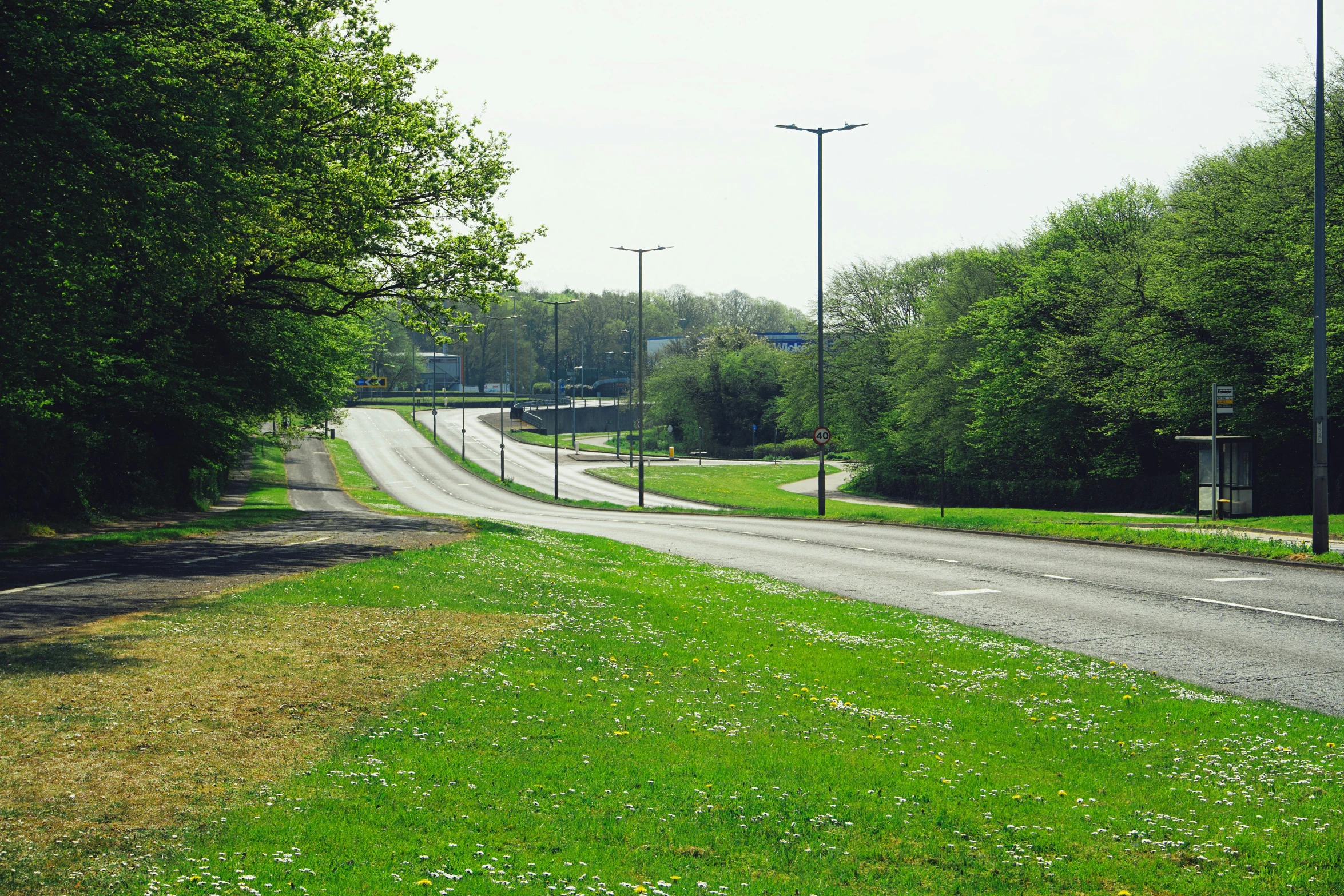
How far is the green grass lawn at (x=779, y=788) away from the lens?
520cm

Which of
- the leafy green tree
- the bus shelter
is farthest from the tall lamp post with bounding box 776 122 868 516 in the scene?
the leafy green tree

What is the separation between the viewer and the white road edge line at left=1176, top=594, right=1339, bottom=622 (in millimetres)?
13918

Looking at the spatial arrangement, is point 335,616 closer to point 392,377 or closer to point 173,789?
point 173,789

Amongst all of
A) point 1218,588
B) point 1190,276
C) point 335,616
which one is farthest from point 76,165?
point 1190,276

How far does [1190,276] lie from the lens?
38.6m

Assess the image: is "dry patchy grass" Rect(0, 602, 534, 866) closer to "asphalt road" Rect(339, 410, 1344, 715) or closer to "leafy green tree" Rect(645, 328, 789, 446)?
"asphalt road" Rect(339, 410, 1344, 715)

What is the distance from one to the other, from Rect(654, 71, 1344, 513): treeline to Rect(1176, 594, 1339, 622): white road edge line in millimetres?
20157

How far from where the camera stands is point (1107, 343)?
46.2m

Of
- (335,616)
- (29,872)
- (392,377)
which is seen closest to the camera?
(29,872)

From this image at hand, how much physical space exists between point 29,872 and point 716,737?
4.50 meters

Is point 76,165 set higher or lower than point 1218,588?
higher

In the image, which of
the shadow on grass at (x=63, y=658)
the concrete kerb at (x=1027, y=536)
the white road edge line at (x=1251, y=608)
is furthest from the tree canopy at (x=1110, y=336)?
the shadow on grass at (x=63, y=658)

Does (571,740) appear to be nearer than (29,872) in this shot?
No

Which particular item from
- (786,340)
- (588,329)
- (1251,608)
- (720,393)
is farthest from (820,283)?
(588,329)
